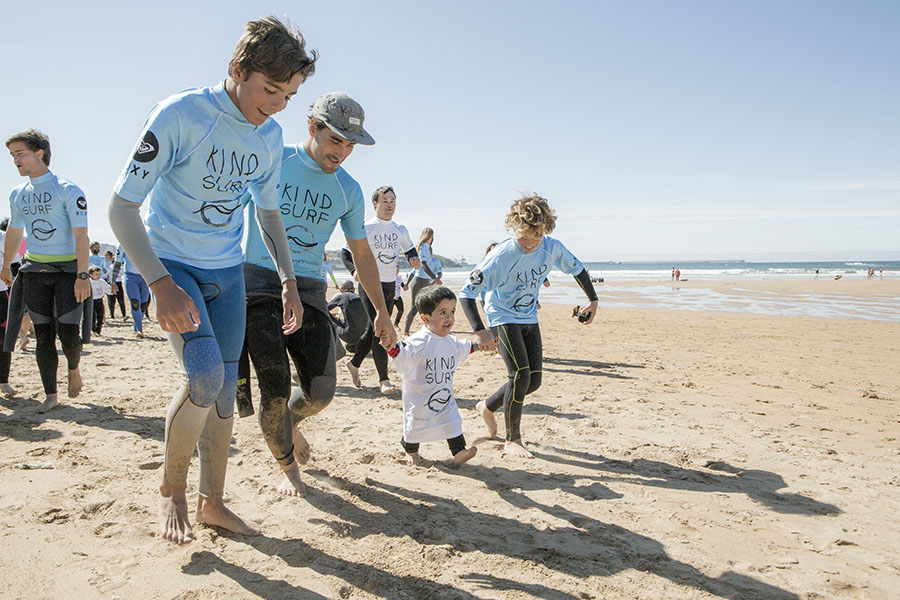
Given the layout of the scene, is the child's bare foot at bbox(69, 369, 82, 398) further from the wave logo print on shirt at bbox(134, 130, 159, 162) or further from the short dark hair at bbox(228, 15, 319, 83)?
the short dark hair at bbox(228, 15, 319, 83)

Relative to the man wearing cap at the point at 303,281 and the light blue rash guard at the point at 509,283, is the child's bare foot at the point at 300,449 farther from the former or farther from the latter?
the light blue rash guard at the point at 509,283

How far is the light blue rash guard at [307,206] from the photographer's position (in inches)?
134

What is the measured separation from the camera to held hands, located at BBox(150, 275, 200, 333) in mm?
2174

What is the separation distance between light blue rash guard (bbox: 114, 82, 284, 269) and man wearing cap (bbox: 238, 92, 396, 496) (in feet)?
1.86

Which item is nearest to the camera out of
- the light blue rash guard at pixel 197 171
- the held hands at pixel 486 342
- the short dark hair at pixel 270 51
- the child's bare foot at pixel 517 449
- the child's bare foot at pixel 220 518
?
the light blue rash guard at pixel 197 171

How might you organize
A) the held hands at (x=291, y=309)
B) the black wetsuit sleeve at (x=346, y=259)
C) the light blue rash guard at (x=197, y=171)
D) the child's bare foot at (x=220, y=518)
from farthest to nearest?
the black wetsuit sleeve at (x=346, y=259) → the held hands at (x=291, y=309) → the child's bare foot at (x=220, y=518) → the light blue rash guard at (x=197, y=171)

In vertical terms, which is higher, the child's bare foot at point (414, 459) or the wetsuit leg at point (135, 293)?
the wetsuit leg at point (135, 293)

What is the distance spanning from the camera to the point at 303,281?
3.45 meters

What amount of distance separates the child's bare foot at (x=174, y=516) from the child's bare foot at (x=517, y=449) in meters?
2.46

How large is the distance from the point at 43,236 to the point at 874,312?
21.9 meters

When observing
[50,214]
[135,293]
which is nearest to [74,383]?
[50,214]

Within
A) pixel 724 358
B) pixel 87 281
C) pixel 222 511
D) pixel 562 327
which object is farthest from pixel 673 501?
pixel 562 327

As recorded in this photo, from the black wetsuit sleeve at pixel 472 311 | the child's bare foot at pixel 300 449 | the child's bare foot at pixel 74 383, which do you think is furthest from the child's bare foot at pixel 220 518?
the child's bare foot at pixel 74 383

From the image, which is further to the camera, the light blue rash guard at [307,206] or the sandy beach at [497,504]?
the light blue rash guard at [307,206]
